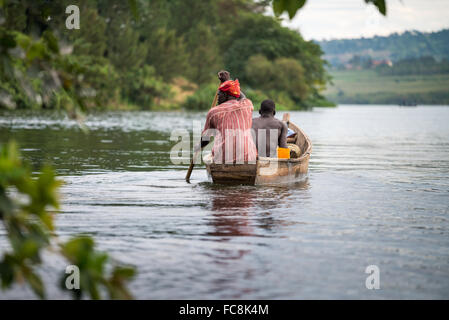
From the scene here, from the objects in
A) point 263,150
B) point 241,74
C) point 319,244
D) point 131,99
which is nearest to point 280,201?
point 263,150

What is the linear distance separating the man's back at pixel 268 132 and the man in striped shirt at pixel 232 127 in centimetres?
72

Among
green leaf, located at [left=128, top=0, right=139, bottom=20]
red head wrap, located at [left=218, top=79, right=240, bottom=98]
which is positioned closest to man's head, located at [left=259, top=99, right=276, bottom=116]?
red head wrap, located at [left=218, top=79, right=240, bottom=98]

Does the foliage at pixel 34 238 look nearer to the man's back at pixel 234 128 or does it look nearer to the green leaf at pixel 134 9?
the green leaf at pixel 134 9

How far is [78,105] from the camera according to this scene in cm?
259

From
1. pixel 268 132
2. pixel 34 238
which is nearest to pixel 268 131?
pixel 268 132

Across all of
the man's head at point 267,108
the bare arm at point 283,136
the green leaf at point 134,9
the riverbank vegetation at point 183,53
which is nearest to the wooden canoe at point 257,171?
the bare arm at point 283,136

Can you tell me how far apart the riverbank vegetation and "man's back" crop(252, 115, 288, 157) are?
27002mm

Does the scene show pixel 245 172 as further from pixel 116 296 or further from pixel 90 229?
pixel 116 296

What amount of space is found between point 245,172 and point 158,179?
2090 mm

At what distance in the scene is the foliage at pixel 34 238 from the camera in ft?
6.21

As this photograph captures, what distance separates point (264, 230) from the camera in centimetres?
793

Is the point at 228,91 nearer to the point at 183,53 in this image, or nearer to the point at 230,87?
the point at 230,87

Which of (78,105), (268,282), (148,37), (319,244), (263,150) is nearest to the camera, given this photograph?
(78,105)

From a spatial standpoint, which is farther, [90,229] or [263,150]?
[263,150]
